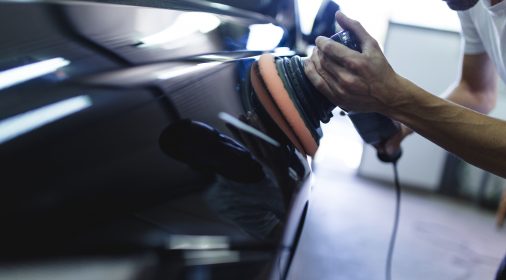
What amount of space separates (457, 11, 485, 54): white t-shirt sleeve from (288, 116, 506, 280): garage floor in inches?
35.8

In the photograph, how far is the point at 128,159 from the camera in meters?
0.31

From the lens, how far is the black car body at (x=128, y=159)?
26 centimetres

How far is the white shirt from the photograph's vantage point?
1097 millimetres

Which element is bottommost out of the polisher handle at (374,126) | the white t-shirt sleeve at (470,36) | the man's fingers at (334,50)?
the polisher handle at (374,126)

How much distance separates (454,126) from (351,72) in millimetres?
237

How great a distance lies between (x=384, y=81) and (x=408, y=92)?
54 millimetres

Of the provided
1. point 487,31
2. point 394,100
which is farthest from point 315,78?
point 487,31

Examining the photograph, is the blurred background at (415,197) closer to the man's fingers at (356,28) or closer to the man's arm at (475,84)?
the man's arm at (475,84)

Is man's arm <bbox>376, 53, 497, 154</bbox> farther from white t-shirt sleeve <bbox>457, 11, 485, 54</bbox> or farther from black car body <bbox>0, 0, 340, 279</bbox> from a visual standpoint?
black car body <bbox>0, 0, 340, 279</bbox>

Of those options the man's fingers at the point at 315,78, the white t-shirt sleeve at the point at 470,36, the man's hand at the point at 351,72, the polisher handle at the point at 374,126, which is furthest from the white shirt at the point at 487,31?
the man's fingers at the point at 315,78

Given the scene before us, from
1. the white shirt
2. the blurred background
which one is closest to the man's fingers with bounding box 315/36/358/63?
the white shirt

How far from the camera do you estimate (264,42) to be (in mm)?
802

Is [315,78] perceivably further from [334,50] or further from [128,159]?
[128,159]

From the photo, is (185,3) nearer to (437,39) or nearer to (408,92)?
(408,92)
